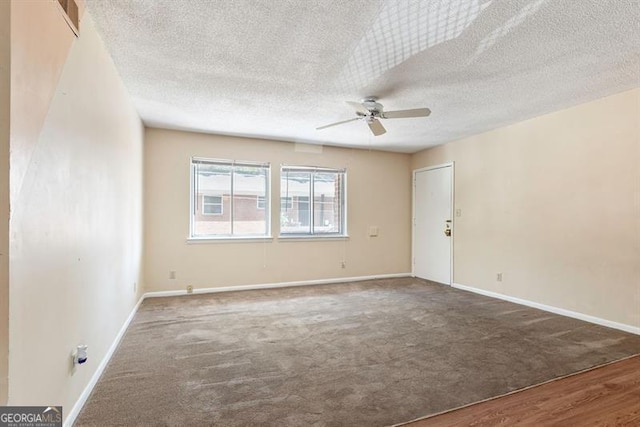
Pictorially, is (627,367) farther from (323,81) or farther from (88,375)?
(88,375)

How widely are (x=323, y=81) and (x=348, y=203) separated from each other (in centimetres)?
309

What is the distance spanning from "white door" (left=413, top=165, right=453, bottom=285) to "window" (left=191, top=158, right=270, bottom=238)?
9.41ft

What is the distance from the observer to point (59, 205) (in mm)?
1669

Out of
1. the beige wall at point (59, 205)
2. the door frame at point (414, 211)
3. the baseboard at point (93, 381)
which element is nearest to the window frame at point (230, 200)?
the baseboard at point (93, 381)

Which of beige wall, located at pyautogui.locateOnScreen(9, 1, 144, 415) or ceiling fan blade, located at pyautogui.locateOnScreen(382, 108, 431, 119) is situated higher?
ceiling fan blade, located at pyautogui.locateOnScreen(382, 108, 431, 119)

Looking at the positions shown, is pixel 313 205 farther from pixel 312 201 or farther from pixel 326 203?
pixel 326 203

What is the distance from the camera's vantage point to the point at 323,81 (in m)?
3.00

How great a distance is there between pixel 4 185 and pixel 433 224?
5.63 meters

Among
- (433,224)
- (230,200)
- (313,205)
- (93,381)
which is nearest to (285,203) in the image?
(313,205)

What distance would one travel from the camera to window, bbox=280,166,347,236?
547 cm

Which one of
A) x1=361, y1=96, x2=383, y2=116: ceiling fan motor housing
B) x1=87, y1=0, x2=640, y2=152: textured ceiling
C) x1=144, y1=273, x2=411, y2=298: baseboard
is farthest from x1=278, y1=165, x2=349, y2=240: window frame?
x1=361, y1=96, x2=383, y2=116: ceiling fan motor housing

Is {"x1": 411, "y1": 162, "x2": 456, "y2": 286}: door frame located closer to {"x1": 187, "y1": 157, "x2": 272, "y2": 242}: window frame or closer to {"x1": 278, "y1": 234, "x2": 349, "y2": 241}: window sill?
{"x1": 278, "y1": 234, "x2": 349, "y2": 241}: window sill

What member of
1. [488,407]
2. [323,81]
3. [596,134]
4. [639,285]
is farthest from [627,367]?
[323,81]

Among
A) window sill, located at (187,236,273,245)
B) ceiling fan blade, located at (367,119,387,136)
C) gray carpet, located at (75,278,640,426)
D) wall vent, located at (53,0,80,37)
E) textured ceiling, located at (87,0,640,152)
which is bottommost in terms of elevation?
gray carpet, located at (75,278,640,426)
